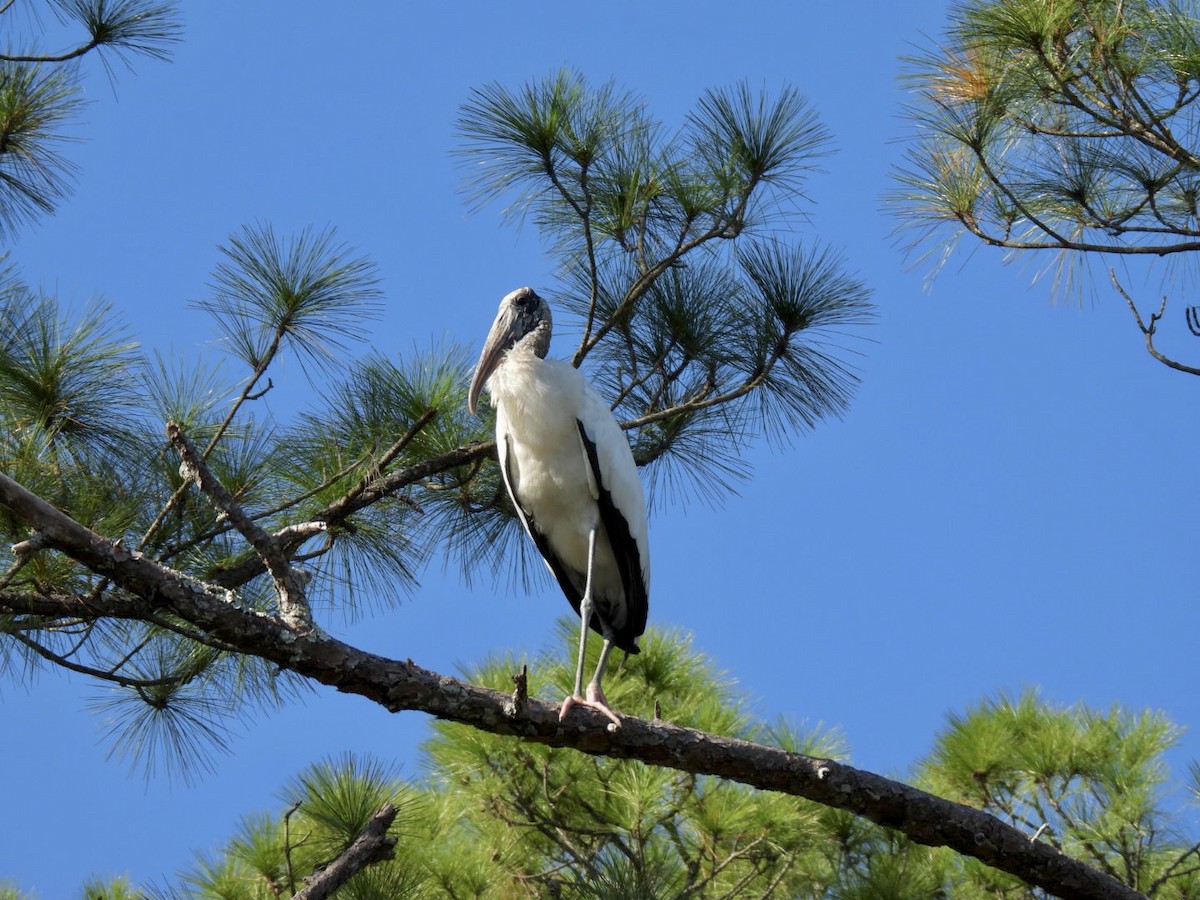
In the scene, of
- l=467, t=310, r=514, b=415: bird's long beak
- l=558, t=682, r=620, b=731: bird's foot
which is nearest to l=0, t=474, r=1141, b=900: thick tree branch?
l=558, t=682, r=620, b=731: bird's foot

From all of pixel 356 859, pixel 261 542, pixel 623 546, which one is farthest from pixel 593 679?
pixel 261 542

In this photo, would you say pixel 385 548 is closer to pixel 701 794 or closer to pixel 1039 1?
pixel 701 794

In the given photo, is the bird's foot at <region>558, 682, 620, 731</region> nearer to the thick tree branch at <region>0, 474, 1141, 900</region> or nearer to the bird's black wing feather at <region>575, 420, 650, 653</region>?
the thick tree branch at <region>0, 474, 1141, 900</region>

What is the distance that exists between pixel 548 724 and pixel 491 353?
58.7 inches

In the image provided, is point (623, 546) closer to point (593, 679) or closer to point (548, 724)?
point (593, 679)

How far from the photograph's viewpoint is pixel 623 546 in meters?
3.66

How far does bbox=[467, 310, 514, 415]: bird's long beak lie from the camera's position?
155 inches

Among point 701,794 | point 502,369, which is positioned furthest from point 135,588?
point 701,794

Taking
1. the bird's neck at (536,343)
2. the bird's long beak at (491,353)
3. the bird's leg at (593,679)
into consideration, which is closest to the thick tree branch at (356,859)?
the bird's leg at (593,679)

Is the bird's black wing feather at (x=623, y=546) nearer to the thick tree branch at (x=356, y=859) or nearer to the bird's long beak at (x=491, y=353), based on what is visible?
the bird's long beak at (x=491, y=353)

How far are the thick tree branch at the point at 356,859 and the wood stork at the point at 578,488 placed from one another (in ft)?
2.30

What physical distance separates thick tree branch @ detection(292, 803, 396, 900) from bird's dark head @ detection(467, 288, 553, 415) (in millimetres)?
1217

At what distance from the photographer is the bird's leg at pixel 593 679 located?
113 inches

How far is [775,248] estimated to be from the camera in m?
4.23
